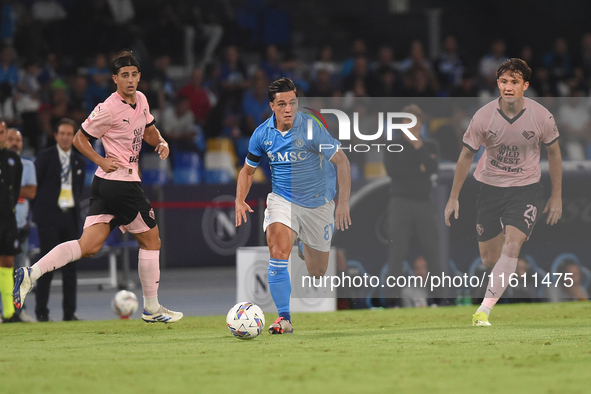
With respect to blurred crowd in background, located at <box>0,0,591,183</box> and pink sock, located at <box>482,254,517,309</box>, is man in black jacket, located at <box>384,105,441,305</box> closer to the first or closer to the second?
pink sock, located at <box>482,254,517,309</box>

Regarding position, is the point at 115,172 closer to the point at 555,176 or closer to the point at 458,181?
the point at 458,181

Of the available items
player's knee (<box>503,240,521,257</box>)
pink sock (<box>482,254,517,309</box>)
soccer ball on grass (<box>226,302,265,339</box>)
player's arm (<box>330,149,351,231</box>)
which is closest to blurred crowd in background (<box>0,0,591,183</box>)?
player's arm (<box>330,149,351,231</box>)

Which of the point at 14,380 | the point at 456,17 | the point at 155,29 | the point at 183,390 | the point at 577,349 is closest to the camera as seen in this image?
the point at 183,390

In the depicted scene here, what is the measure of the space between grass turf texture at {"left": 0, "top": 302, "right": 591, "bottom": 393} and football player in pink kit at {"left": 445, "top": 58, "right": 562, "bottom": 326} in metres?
0.85

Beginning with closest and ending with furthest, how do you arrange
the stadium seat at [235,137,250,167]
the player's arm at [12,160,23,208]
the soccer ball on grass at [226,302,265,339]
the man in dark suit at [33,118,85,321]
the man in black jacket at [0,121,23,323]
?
1. the soccer ball on grass at [226,302,265,339]
2. the man in black jacket at [0,121,23,323]
3. the player's arm at [12,160,23,208]
4. the man in dark suit at [33,118,85,321]
5. the stadium seat at [235,137,250,167]

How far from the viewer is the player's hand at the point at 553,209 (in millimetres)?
9984

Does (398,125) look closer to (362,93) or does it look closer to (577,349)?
(577,349)

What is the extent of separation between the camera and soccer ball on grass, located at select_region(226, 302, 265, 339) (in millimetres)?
7449

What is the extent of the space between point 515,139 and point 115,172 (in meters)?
4.08

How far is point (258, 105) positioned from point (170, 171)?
219 cm

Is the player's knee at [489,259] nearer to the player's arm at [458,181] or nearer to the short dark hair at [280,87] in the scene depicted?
the player's arm at [458,181]

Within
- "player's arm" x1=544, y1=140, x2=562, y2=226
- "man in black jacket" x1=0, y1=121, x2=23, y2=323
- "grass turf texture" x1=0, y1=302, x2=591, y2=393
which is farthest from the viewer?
"man in black jacket" x1=0, y1=121, x2=23, y2=323

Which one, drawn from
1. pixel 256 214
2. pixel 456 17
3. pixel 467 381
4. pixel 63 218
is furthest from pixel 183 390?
pixel 456 17

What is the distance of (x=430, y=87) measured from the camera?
17.2m
